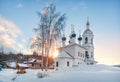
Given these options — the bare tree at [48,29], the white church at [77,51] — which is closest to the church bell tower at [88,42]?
the white church at [77,51]

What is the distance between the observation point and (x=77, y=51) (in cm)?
3566

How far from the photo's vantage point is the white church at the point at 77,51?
32844 millimetres

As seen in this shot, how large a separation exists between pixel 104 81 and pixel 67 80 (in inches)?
78.0

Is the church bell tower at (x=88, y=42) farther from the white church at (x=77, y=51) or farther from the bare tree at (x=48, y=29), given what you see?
the bare tree at (x=48, y=29)

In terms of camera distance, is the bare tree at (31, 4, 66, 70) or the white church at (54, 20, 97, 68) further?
the white church at (54, 20, 97, 68)

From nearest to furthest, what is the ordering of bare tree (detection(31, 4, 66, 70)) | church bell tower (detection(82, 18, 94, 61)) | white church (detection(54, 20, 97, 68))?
bare tree (detection(31, 4, 66, 70))
white church (detection(54, 20, 97, 68))
church bell tower (detection(82, 18, 94, 61))

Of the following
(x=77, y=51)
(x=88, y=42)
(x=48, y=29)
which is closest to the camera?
(x=48, y=29)

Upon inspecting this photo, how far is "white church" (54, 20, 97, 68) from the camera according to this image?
32.8 m

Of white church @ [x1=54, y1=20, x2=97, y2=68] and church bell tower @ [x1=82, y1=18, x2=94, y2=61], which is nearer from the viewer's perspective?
white church @ [x1=54, y1=20, x2=97, y2=68]

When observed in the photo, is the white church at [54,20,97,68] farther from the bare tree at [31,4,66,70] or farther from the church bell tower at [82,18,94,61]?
the bare tree at [31,4,66,70]

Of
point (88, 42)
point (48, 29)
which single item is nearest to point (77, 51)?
point (88, 42)

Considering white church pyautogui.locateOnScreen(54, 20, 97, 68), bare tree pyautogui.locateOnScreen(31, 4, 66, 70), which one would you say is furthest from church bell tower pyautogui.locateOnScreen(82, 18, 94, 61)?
bare tree pyautogui.locateOnScreen(31, 4, 66, 70)

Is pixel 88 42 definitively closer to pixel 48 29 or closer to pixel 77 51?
pixel 77 51

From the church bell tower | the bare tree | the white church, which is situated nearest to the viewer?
the bare tree
